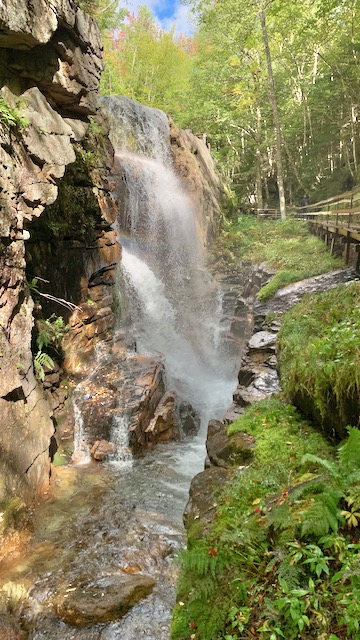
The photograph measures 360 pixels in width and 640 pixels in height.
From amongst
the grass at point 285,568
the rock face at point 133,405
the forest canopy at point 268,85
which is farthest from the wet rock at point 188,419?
the forest canopy at point 268,85

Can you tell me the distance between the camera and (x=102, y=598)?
5.57 meters

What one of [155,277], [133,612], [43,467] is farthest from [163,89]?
[133,612]

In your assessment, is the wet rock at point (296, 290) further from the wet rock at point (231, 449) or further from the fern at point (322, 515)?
the fern at point (322, 515)

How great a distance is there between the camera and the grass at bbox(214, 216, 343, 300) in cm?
1415

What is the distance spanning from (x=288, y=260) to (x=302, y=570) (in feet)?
48.2

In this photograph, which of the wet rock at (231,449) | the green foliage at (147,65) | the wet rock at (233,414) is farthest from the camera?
the green foliage at (147,65)

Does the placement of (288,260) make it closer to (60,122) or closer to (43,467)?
(60,122)

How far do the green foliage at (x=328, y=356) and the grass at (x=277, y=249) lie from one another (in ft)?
21.8

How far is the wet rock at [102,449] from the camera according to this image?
10242mm

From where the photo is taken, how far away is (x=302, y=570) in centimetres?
275

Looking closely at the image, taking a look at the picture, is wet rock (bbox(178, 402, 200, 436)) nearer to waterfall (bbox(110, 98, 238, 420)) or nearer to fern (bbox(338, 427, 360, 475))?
waterfall (bbox(110, 98, 238, 420))

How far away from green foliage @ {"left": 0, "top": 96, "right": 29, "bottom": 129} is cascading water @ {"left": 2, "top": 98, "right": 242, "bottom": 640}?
7.05 meters

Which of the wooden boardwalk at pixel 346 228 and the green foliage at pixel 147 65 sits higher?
the green foliage at pixel 147 65

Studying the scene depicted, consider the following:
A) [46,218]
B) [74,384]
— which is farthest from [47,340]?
[46,218]
